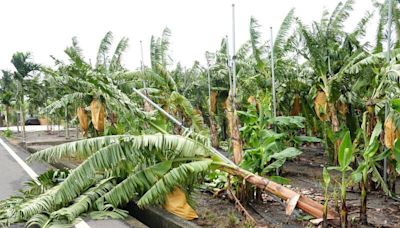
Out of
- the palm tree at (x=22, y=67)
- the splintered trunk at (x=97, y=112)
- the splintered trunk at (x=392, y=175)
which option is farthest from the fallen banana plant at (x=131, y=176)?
the palm tree at (x=22, y=67)

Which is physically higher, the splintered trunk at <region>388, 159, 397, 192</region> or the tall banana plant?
the tall banana plant

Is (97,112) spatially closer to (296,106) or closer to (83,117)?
(83,117)

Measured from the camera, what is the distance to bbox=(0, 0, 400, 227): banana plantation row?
19.1 feet

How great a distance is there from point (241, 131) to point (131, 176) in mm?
2678

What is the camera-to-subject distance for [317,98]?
11.0m

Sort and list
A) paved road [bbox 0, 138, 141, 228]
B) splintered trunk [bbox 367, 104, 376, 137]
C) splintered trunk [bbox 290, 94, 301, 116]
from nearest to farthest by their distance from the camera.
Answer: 1. paved road [bbox 0, 138, 141, 228]
2. splintered trunk [bbox 367, 104, 376, 137]
3. splintered trunk [bbox 290, 94, 301, 116]

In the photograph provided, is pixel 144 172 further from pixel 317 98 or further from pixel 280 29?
pixel 280 29

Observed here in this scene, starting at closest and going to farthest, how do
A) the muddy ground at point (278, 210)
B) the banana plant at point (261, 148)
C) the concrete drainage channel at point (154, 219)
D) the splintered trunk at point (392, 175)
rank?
the concrete drainage channel at point (154, 219)
the muddy ground at point (278, 210)
the banana plant at point (261, 148)
the splintered trunk at point (392, 175)

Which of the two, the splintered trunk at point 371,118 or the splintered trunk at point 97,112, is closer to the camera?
the splintered trunk at point 371,118

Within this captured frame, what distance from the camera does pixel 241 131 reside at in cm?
794

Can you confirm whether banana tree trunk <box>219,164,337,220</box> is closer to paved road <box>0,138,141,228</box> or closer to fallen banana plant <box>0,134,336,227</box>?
fallen banana plant <box>0,134,336,227</box>

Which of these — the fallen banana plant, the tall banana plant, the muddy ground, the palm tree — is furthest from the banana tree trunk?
the palm tree

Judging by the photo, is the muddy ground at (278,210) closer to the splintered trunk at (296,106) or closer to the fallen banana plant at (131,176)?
the fallen banana plant at (131,176)

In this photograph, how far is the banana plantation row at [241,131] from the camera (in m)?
5.82
